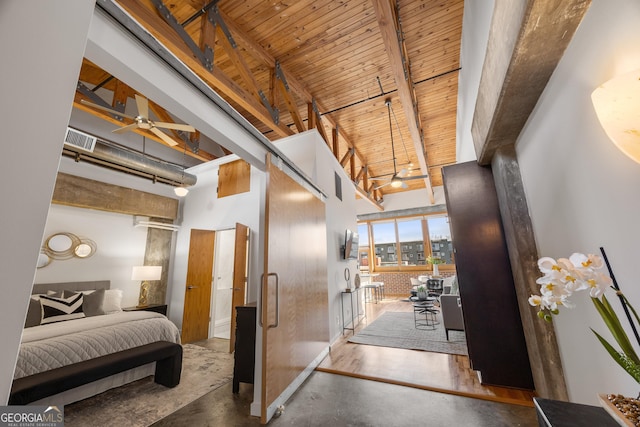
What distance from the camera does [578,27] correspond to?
4.02 ft

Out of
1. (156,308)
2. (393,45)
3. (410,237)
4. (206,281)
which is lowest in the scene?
(156,308)

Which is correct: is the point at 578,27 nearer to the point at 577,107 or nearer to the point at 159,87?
the point at 577,107

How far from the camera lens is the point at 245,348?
8.38ft

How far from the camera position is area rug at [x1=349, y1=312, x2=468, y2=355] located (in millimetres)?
3586

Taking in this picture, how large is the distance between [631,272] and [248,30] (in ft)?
13.1

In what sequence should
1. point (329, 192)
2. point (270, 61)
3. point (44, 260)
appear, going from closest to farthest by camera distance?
point (270, 61), point (44, 260), point (329, 192)

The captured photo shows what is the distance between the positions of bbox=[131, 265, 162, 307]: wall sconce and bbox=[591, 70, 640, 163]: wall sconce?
587 centimetres

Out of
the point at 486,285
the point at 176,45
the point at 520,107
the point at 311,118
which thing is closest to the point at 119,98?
the point at 176,45

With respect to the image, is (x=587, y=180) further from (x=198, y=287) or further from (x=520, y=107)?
(x=198, y=287)

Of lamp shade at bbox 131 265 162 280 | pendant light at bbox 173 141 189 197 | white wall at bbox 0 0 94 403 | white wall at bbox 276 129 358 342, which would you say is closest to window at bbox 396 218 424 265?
white wall at bbox 276 129 358 342

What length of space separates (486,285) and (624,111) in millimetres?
2134

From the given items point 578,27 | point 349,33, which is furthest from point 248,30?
point 578,27

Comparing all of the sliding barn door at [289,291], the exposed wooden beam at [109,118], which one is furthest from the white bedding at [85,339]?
the exposed wooden beam at [109,118]

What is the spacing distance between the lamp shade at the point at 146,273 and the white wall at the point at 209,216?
1.86ft
